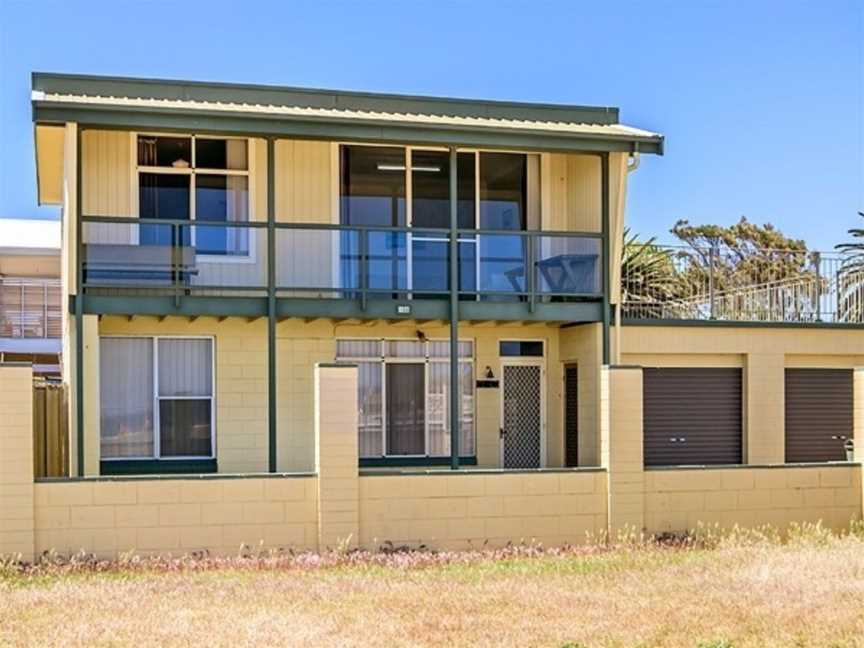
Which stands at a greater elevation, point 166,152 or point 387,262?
point 166,152

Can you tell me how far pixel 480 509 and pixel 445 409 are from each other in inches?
182

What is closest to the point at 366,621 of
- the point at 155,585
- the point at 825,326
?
the point at 155,585

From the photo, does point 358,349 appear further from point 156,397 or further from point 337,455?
point 337,455

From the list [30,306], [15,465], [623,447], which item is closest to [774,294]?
[623,447]

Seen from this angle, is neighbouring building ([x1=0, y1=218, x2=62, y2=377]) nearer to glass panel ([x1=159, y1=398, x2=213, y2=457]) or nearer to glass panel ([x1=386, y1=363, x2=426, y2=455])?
glass panel ([x1=159, y1=398, x2=213, y2=457])

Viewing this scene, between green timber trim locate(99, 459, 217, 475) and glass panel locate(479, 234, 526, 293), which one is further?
glass panel locate(479, 234, 526, 293)

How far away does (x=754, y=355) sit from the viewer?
17.7m

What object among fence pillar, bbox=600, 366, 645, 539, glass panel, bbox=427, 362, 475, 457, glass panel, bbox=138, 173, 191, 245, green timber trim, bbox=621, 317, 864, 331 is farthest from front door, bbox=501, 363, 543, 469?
glass panel, bbox=138, 173, 191, 245

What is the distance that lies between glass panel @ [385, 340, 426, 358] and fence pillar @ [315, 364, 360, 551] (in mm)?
4916

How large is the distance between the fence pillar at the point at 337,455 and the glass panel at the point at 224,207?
4.69m

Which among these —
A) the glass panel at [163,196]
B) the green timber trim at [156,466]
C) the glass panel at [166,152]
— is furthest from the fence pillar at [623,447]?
the glass panel at [166,152]

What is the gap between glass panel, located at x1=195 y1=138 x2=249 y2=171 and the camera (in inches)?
653

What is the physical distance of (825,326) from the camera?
58.9 ft

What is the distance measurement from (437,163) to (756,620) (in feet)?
33.5
